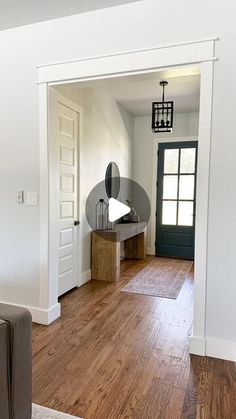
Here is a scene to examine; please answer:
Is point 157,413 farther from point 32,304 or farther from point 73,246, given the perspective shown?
point 73,246

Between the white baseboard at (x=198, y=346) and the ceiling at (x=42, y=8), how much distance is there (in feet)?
8.61

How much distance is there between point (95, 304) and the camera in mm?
3240

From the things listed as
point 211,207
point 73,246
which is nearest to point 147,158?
point 73,246

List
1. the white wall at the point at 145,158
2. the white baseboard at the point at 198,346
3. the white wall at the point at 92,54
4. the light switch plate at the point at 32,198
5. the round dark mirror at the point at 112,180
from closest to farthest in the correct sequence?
1. the white wall at the point at 92,54
2. the white baseboard at the point at 198,346
3. the light switch plate at the point at 32,198
4. the round dark mirror at the point at 112,180
5. the white wall at the point at 145,158

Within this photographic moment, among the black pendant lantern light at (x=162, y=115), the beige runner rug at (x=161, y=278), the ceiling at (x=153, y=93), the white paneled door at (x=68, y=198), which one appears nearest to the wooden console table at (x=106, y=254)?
the beige runner rug at (x=161, y=278)

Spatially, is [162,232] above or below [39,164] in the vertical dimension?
below

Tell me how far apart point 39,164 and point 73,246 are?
132cm

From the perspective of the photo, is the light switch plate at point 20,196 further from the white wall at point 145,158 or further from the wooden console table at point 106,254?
the white wall at point 145,158

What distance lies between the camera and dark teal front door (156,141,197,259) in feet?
17.9

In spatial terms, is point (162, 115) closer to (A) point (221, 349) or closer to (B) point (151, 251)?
(A) point (221, 349)

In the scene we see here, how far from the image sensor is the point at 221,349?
7.16ft

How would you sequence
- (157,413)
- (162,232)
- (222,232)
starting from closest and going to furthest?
(157,413) < (222,232) < (162,232)

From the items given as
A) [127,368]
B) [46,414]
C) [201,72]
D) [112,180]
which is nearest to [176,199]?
[112,180]
